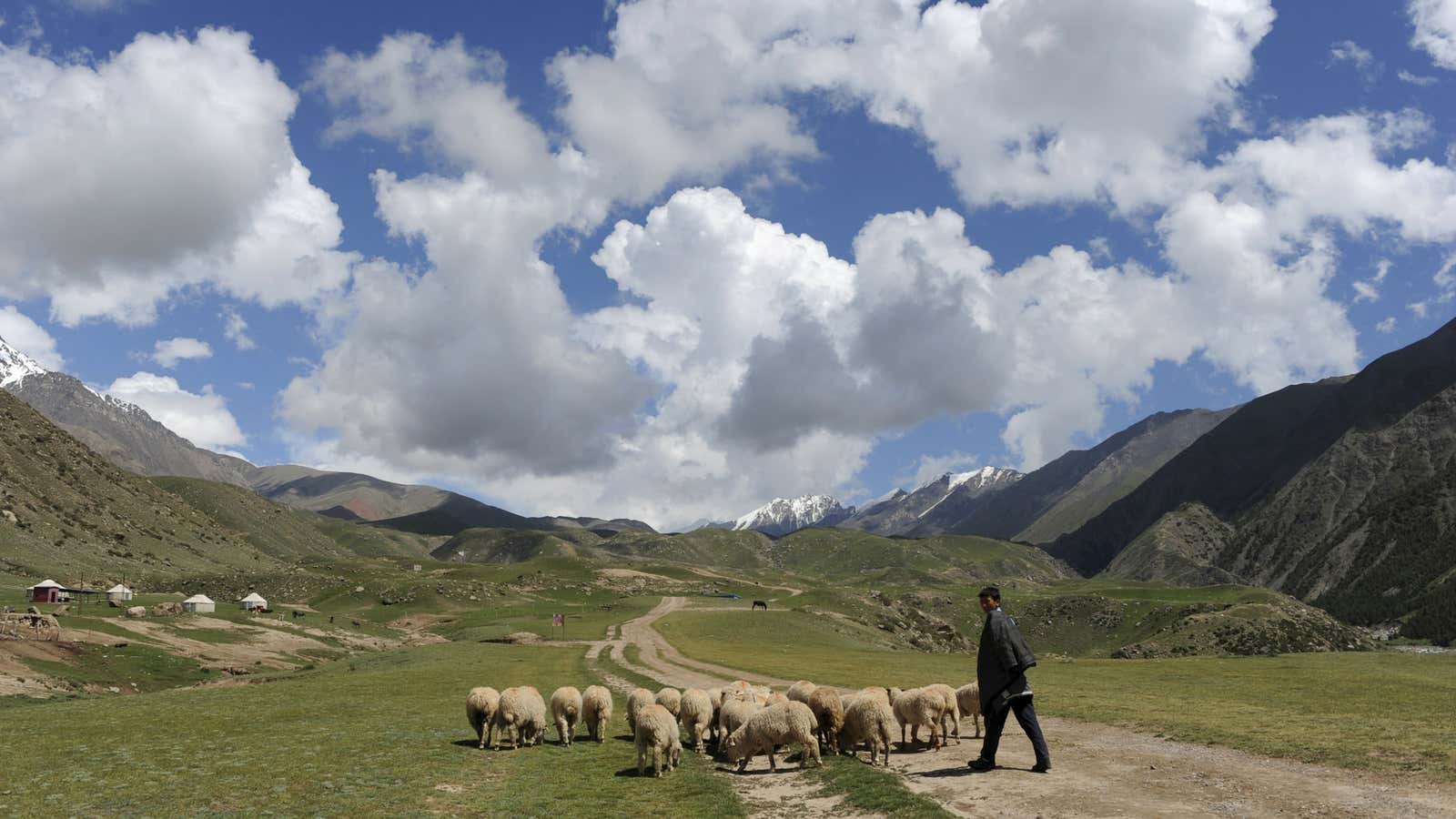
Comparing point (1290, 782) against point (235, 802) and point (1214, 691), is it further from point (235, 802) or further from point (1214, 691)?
point (1214, 691)

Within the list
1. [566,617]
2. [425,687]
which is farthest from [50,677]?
[566,617]

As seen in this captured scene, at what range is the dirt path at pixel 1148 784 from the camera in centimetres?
1809

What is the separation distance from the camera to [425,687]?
54.0m

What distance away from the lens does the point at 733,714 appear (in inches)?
1166

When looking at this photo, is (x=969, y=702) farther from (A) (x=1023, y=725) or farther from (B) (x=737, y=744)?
(B) (x=737, y=744)

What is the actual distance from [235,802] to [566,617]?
123805 millimetres

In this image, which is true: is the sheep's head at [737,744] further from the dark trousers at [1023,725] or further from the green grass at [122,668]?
the green grass at [122,668]

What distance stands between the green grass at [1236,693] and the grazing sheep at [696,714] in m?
16.1

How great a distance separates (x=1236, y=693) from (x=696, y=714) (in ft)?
136

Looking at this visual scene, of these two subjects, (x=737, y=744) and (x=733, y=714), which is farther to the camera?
(x=733, y=714)

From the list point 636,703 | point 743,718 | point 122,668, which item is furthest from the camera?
point 122,668

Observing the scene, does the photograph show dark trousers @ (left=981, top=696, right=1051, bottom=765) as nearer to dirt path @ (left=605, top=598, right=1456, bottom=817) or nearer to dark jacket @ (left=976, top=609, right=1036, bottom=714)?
dark jacket @ (left=976, top=609, right=1036, bottom=714)

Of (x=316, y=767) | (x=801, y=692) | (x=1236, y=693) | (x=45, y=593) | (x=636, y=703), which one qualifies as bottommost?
(x=1236, y=693)

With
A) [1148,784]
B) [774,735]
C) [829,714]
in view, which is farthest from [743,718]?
[1148,784]
